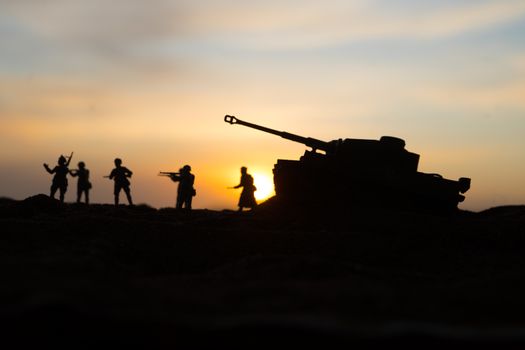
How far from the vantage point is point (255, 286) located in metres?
8.91

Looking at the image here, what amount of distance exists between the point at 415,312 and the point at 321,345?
1529 mm

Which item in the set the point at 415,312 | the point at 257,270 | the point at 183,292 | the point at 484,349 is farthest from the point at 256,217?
the point at 484,349

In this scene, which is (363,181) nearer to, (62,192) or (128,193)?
(128,193)

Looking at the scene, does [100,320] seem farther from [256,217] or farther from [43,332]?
[256,217]

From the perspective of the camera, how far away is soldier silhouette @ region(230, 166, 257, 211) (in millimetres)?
23500

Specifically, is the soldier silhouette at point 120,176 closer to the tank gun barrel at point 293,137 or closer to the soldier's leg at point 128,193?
the soldier's leg at point 128,193

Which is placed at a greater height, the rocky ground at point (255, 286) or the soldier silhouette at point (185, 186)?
the soldier silhouette at point (185, 186)

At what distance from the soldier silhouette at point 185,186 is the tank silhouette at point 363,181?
600 cm

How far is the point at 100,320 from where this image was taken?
7125mm

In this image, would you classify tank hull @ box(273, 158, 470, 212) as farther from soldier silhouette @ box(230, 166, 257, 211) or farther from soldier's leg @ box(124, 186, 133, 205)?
soldier's leg @ box(124, 186, 133, 205)

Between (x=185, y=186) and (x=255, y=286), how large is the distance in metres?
15.6

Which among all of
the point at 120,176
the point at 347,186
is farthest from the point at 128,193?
the point at 347,186

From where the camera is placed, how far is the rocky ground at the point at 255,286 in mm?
6848

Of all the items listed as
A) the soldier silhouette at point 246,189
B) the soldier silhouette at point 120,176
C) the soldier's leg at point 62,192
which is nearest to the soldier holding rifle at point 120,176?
the soldier silhouette at point 120,176
